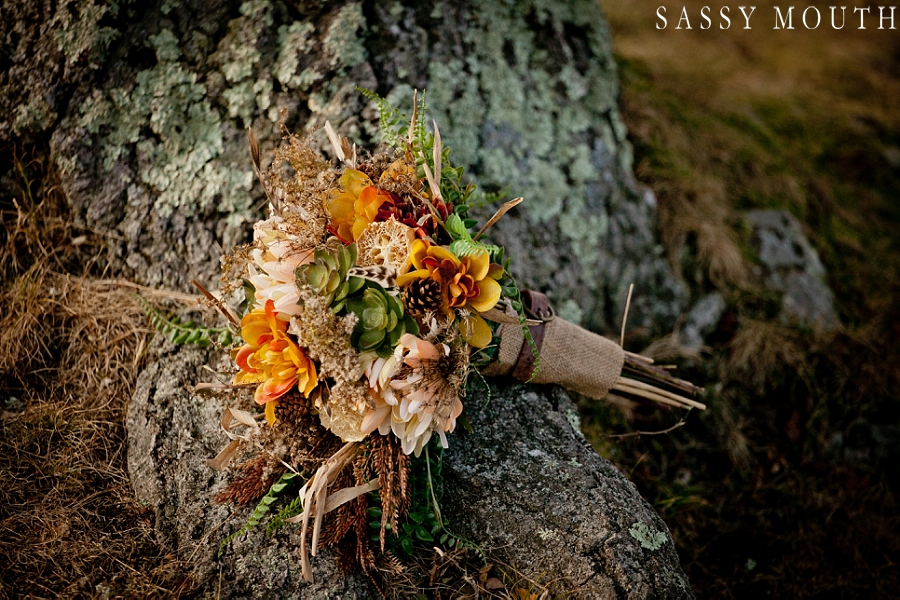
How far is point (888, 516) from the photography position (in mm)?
2857

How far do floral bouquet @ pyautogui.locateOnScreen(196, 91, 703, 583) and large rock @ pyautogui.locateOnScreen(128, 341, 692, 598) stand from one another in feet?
0.36

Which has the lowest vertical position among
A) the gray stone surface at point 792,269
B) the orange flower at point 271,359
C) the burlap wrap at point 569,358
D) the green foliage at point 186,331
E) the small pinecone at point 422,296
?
the gray stone surface at point 792,269

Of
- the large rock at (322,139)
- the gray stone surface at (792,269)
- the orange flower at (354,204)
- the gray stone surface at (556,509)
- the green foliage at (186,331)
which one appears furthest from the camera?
the gray stone surface at (792,269)

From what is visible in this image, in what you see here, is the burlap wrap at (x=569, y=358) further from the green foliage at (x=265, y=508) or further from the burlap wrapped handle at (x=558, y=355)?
the green foliage at (x=265, y=508)

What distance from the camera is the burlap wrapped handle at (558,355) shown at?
214cm

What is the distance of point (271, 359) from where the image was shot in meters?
1.62

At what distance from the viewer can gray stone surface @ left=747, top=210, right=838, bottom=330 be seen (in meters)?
3.43

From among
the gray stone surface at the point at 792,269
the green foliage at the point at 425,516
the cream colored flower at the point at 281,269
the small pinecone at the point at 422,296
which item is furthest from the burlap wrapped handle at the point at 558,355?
the gray stone surface at the point at 792,269

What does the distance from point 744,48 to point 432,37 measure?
4.63 m

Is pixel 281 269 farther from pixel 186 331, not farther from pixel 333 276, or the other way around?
pixel 186 331

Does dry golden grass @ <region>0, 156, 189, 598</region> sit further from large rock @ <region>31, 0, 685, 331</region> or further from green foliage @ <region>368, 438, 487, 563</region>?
green foliage @ <region>368, 438, 487, 563</region>

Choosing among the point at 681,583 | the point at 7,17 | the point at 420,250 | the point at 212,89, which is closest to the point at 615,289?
the point at 681,583

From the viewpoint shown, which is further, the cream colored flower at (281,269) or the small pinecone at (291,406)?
the small pinecone at (291,406)

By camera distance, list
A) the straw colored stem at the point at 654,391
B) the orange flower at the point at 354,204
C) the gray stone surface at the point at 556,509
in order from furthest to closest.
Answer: the straw colored stem at the point at 654,391, the gray stone surface at the point at 556,509, the orange flower at the point at 354,204
